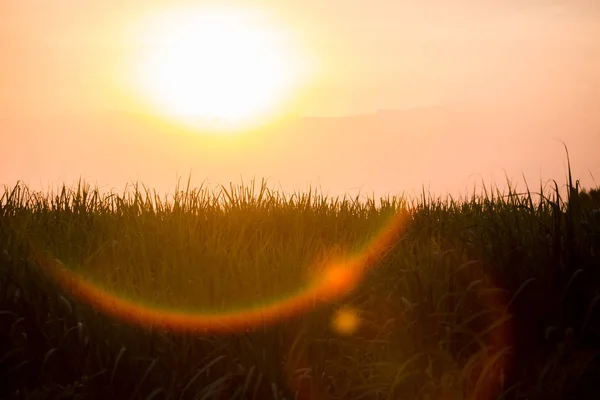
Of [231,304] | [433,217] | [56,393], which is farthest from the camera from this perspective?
[433,217]

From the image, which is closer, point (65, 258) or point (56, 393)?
point (56, 393)

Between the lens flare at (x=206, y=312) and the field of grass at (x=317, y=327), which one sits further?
the lens flare at (x=206, y=312)

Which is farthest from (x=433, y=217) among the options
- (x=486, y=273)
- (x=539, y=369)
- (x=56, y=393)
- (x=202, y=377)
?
(x=56, y=393)

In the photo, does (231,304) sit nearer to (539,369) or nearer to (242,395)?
(242,395)

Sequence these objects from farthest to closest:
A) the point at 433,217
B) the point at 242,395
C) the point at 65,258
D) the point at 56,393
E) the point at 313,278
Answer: the point at 433,217 → the point at 65,258 → the point at 313,278 → the point at 56,393 → the point at 242,395

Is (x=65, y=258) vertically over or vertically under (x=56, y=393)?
over

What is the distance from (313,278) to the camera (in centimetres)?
545

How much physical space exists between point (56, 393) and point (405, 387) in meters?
2.42

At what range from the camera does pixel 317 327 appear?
488 centimetres

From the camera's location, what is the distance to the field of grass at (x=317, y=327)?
179 inches

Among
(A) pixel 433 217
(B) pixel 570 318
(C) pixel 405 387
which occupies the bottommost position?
(C) pixel 405 387

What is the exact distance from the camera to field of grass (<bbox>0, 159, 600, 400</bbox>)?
4.54 meters

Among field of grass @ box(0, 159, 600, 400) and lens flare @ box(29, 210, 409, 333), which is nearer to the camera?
field of grass @ box(0, 159, 600, 400)

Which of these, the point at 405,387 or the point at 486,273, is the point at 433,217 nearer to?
the point at 486,273
